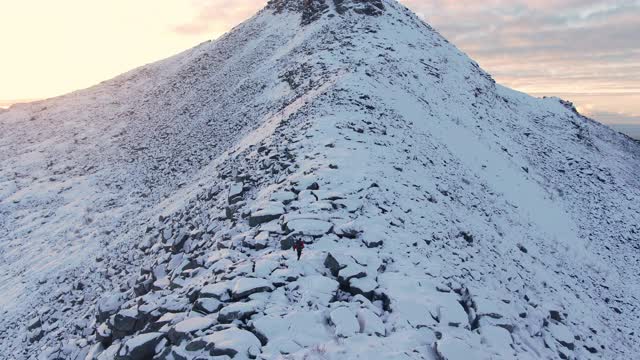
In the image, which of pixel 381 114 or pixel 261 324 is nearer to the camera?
pixel 261 324

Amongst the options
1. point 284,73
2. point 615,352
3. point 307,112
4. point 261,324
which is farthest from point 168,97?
point 615,352

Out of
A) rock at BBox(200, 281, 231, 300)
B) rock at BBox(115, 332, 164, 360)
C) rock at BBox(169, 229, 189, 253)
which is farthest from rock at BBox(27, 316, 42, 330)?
rock at BBox(200, 281, 231, 300)

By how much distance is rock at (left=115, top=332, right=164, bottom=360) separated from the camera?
8.98m

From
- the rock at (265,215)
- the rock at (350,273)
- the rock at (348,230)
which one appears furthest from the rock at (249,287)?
the rock at (265,215)

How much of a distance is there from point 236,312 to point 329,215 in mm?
4508

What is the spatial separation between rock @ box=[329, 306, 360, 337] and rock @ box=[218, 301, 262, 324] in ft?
5.65

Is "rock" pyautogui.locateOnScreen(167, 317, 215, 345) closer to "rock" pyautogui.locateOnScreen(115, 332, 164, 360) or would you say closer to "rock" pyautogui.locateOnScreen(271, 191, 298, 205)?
"rock" pyautogui.locateOnScreen(115, 332, 164, 360)

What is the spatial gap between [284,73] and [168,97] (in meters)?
13.8

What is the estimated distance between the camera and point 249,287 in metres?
9.77

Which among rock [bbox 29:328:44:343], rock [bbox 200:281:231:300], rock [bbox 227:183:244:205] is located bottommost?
rock [bbox 29:328:44:343]

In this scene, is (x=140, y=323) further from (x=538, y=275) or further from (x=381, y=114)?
(x=381, y=114)

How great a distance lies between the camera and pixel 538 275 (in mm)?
15328

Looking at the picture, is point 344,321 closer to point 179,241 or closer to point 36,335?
point 179,241

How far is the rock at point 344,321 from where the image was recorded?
335 inches
